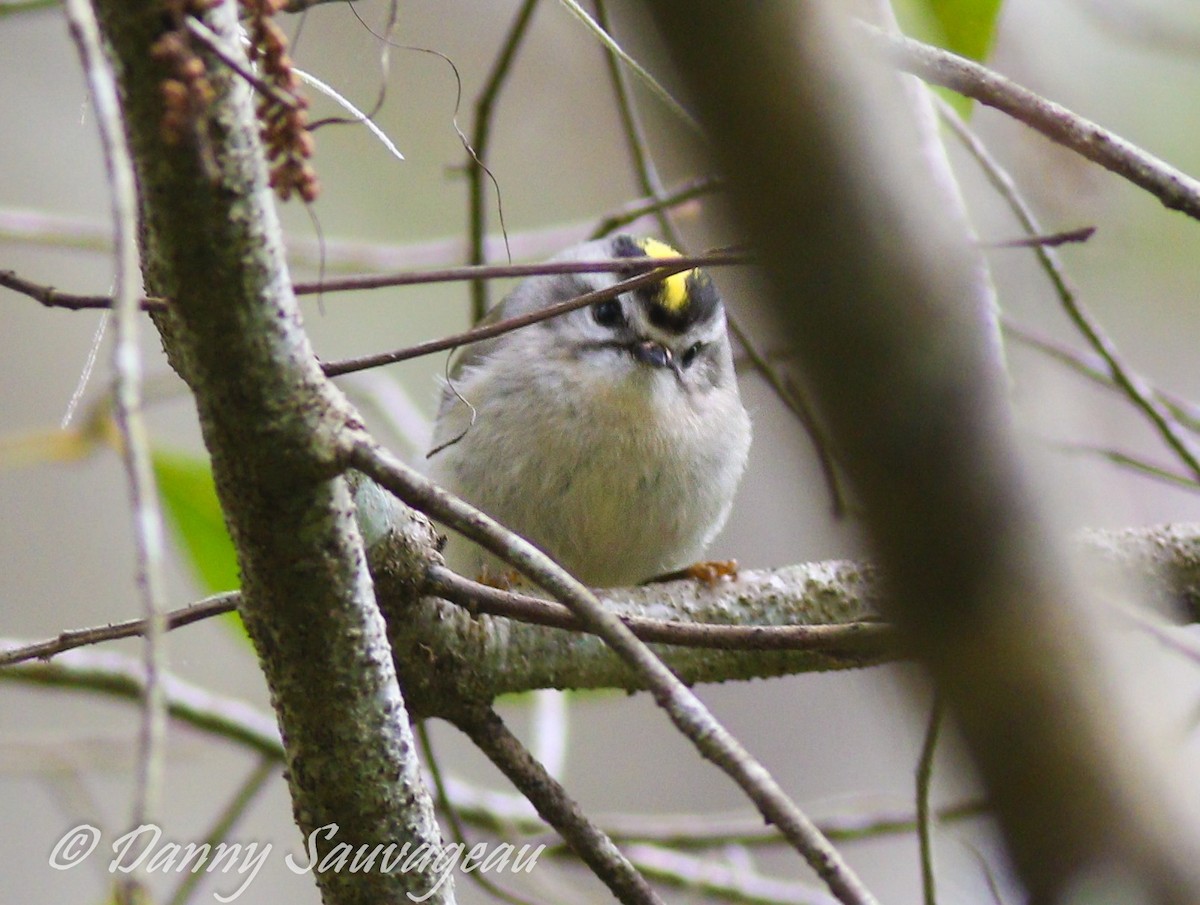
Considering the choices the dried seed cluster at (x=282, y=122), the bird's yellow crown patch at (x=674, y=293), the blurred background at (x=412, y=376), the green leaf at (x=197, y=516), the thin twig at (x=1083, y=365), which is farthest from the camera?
the blurred background at (x=412, y=376)

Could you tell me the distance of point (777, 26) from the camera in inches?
20.5

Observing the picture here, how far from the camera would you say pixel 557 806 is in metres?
1.29

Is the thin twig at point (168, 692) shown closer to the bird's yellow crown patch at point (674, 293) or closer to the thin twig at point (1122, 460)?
the bird's yellow crown patch at point (674, 293)

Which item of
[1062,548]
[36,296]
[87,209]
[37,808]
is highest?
[87,209]

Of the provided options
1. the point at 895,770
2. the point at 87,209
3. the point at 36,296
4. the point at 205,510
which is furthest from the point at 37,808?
the point at 36,296

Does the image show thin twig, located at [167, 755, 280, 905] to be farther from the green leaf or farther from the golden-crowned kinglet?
the golden-crowned kinglet

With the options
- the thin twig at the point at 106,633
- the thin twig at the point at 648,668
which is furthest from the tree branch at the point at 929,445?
the thin twig at the point at 106,633

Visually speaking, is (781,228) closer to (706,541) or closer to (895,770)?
(706,541)

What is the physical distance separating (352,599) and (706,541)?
1.79 meters

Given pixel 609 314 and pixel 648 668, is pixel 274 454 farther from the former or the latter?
pixel 609 314

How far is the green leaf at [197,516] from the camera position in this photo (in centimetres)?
265

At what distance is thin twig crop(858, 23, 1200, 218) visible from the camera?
3.92ft

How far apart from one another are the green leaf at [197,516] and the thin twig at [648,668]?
6.05 feet

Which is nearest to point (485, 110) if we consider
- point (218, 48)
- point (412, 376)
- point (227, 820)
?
point (227, 820)
